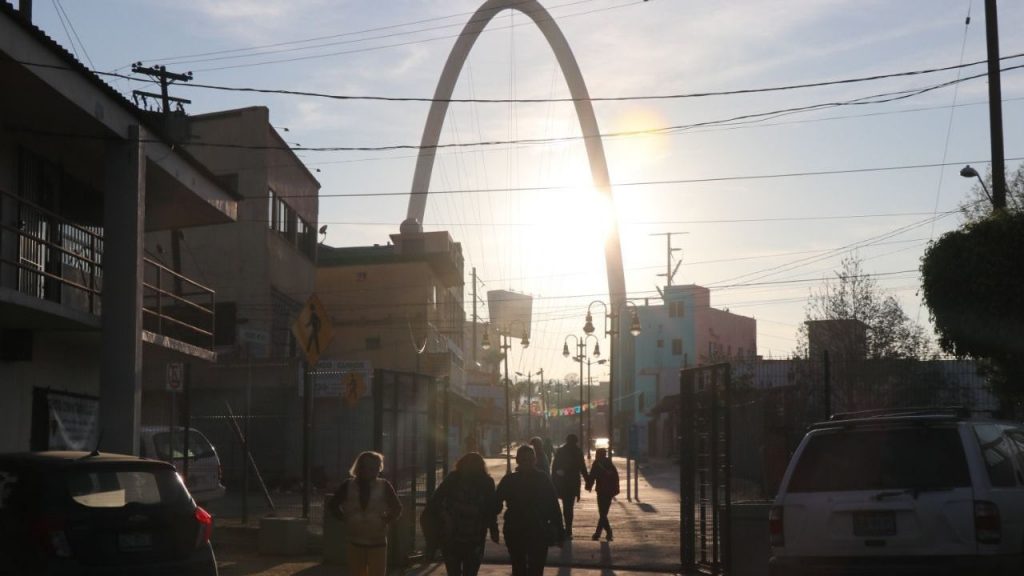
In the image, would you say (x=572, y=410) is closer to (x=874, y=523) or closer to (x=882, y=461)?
(x=882, y=461)

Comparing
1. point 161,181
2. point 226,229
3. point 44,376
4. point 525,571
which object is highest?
point 226,229

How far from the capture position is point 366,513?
11180 millimetres

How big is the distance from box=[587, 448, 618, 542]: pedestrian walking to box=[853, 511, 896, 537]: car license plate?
38.2 ft

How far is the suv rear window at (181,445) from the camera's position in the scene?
82.6 ft

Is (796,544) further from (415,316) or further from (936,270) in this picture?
(415,316)

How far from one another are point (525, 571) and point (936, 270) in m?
8.98

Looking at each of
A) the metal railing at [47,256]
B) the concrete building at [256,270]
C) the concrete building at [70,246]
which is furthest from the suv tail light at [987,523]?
the concrete building at [256,270]

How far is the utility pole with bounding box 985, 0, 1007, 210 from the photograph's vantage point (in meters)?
19.8

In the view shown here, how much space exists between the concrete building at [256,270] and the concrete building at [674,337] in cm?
5921

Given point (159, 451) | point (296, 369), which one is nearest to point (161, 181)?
point (159, 451)

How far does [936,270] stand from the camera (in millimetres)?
18359

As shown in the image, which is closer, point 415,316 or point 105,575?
point 105,575

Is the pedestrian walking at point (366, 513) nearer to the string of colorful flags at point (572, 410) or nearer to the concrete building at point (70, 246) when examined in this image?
the concrete building at point (70, 246)

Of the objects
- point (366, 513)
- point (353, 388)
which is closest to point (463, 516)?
point (366, 513)
